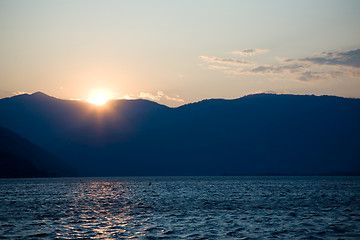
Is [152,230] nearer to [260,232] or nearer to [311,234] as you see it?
[260,232]

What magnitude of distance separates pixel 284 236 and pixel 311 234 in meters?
3.06

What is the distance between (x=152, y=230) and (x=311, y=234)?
16.1 meters

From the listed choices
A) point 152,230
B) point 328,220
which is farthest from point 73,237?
point 328,220

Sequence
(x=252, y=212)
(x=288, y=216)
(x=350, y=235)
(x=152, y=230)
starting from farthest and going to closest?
(x=252, y=212), (x=288, y=216), (x=152, y=230), (x=350, y=235)

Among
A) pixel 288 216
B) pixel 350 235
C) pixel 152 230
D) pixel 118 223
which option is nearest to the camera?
pixel 350 235

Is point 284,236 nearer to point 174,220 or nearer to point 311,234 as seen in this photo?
point 311,234

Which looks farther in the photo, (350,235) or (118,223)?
(118,223)

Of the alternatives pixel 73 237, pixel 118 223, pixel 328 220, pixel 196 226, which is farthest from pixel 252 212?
pixel 73 237

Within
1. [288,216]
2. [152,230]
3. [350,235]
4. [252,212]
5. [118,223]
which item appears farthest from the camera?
[252,212]

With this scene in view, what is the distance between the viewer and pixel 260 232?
41500mm

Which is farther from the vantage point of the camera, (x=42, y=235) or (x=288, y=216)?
(x=288, y=216)

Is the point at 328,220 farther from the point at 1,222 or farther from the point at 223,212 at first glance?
the point at 1,222

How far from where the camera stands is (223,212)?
60.9 m

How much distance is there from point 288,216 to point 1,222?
3688cm
